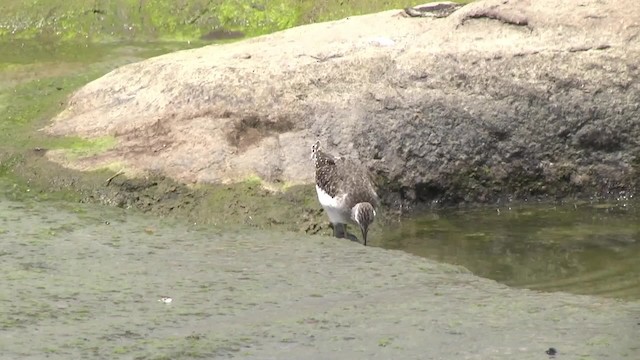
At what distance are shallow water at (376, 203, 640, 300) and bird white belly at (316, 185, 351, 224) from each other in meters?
0.39

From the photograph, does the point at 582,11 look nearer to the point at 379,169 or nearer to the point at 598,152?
the point at 598,152

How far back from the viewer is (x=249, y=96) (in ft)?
37.8

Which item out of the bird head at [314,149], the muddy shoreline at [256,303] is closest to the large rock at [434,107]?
the bird head at [314,149]

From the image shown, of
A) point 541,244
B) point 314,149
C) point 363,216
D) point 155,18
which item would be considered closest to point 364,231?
point 363,216

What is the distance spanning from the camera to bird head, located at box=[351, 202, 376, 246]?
10.1 meters

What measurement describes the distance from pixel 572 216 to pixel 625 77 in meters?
1.34

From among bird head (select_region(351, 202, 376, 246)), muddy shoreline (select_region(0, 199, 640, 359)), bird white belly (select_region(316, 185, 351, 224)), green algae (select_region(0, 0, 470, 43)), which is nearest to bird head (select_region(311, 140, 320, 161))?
bird white belly (select_region(316, 185, 351, 224))

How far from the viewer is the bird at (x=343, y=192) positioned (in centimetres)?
1019

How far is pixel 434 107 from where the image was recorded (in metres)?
11.5

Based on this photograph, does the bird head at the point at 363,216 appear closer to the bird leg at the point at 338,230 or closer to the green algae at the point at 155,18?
the bird leg at the point at 338,230

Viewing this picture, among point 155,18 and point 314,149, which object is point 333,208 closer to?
point 314,149

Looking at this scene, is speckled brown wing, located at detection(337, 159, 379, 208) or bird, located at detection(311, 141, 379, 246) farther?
speckled brown wing, located at detection(337, 159, 379, 208)

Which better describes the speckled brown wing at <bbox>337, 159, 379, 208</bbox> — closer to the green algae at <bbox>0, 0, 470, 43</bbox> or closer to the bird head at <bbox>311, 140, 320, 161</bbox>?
the bird head at <bbox>311, 140, 320, 161</bbox>

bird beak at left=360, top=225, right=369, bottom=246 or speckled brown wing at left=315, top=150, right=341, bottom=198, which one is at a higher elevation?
speckled brown wing at left=315, top=150, right=341, bottom=198
